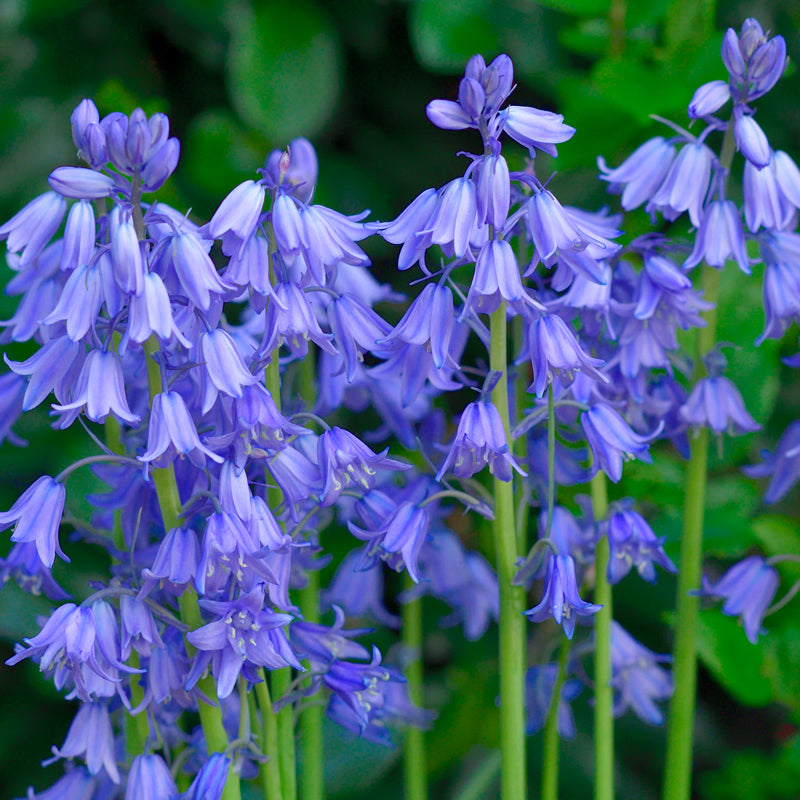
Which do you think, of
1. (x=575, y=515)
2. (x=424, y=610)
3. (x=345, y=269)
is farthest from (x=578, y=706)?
(x=345, y=269)

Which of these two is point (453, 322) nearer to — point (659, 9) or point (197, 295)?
point (197, 295)

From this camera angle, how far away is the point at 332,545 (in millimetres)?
1387

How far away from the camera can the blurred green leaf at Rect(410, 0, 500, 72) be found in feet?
4.05

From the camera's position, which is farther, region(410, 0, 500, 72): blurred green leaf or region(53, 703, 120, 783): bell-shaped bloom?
region(410, 0, 500, 72): blurred green leaf

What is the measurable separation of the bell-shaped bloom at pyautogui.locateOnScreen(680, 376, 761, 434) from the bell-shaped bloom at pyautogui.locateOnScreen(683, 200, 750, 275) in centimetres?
11

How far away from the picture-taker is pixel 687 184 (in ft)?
2.82

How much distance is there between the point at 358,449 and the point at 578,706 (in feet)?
2.56

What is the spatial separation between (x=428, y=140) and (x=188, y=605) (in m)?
0.93

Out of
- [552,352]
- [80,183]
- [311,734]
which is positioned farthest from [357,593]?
[80,183]

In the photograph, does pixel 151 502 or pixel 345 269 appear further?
pixel 345 269

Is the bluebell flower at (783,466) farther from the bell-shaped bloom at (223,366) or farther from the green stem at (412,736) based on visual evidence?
the bell-shaped bloom at (223,366)

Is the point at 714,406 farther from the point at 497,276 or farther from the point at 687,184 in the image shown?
the point at 497,276

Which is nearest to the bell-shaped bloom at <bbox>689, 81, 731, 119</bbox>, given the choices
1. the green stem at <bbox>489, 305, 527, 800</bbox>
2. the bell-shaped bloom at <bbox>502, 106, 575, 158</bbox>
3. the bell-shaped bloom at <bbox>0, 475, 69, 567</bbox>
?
the bell-shaped bloom at <bbox>502, 106, 575, 158</bbox>

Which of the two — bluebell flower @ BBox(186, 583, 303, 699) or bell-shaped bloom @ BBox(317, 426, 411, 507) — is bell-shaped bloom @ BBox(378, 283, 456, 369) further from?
bluebell flower @ BBox(186, 583, 303, 699)
